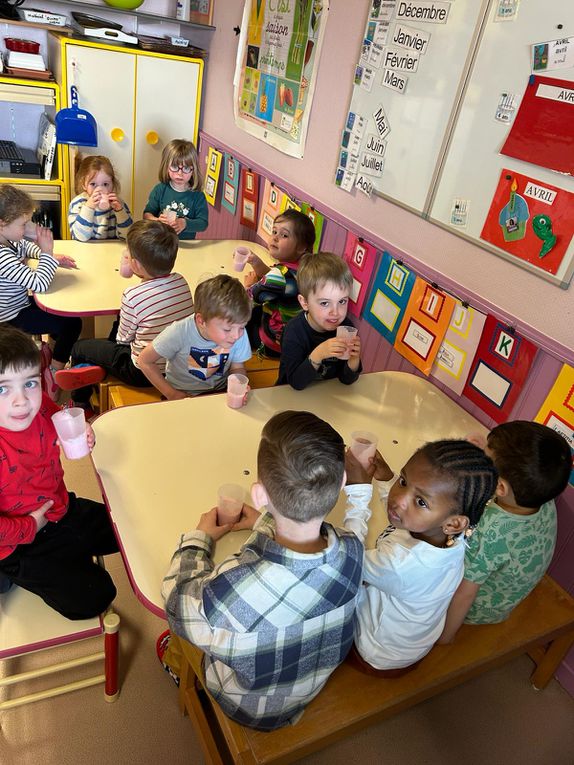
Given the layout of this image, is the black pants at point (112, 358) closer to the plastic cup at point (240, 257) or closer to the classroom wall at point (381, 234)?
the plastic cup at point (240, 257)

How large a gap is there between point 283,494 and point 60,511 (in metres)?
0.84

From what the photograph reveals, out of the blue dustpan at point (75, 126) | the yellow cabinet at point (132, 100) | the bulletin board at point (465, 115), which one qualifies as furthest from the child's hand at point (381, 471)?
the yellow cabinet at point (132, 100)

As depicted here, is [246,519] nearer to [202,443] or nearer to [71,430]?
[202,443]

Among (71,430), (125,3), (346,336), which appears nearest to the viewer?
(71,430)

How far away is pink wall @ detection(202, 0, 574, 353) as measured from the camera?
1.92 m

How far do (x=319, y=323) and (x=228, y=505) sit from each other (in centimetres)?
103

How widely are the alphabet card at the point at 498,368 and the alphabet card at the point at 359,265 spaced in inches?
29.3

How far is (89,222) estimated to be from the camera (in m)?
3.13

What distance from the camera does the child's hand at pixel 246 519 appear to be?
4.57ft

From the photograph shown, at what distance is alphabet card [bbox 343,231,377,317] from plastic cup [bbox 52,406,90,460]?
5.25 feet

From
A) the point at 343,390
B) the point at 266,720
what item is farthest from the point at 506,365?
the point at 266,720

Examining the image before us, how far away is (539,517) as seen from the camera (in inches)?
60.7

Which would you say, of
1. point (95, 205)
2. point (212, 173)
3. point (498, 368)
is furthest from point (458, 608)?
point (212, 173)

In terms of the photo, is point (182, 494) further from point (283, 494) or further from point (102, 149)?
point (102, 149)
